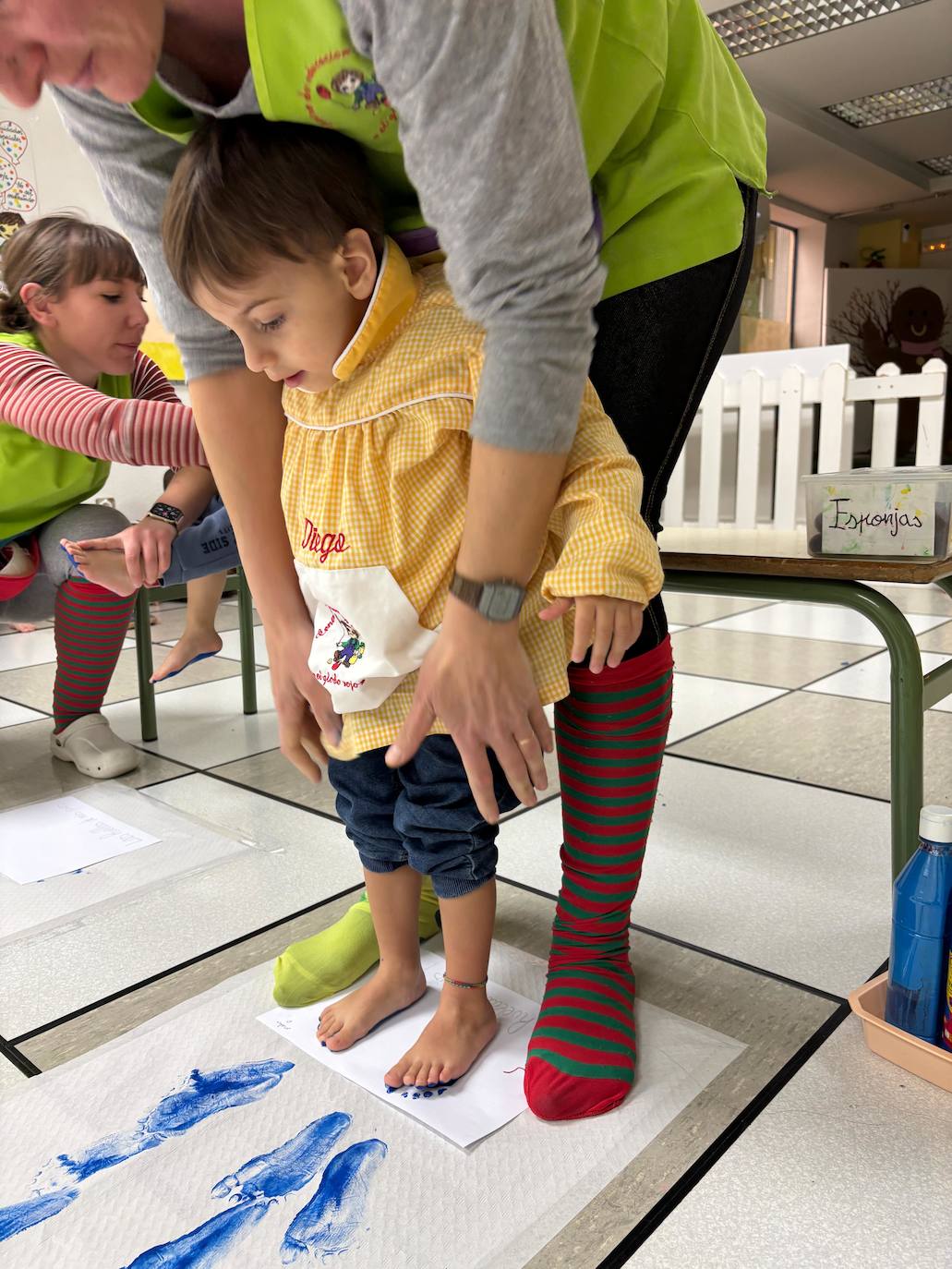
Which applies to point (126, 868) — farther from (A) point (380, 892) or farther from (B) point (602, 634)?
(B) point (602, 634)

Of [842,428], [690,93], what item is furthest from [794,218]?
[690,93]

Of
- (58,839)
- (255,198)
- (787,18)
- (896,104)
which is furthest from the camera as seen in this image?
(896,104)

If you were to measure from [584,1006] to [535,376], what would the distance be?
52 cm

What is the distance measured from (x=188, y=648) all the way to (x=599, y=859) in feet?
3.30

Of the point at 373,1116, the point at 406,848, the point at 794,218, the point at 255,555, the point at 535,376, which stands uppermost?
the point at 794,218

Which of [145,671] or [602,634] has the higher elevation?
[602,634]

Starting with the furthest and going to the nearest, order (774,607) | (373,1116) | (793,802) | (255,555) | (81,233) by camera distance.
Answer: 1. (774,607)
2. (81,233)
3. (793,802)
4. (255,555)
5. (373,1116)

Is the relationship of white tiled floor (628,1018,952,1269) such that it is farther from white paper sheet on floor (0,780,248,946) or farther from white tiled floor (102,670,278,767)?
white tiled floor (102,670,278,767)

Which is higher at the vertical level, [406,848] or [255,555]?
[255,555]

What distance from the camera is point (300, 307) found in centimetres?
69

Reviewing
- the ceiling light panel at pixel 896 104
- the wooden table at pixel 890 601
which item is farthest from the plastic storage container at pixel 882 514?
the ceiling light panel at pixel 896 104

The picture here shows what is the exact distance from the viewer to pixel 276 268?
0.67 m

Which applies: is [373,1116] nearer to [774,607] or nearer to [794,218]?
[774,607]

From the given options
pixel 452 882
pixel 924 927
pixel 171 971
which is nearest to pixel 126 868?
pixel 171 971
